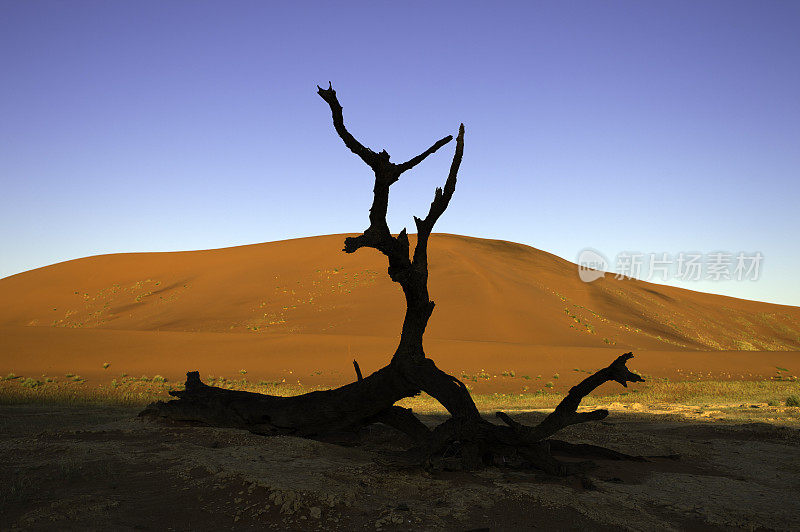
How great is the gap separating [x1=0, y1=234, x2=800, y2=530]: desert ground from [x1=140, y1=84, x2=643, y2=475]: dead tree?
365 millimetres

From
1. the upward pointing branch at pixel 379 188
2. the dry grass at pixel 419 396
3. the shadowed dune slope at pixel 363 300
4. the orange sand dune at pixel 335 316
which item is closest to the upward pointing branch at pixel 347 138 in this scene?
the upward pointing branch at pixel 379 188

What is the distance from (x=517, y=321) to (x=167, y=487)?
111 ft

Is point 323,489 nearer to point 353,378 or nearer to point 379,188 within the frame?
point 379,188

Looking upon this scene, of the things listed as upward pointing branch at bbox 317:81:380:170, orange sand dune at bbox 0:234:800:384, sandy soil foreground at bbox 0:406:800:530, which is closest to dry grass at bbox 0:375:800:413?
orange sand dune at bbox 0:234:800:384

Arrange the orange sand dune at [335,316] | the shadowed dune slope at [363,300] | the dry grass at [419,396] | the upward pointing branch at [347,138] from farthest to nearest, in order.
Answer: the shadowed dune slope at [363,300] → the orange sand dune at [335,316] → the dry grass at [419,396] → the upward pointing branch at [347,138]

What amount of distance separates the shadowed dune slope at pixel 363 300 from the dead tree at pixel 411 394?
24.2 m

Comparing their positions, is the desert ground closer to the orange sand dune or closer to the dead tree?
the orange sand dune

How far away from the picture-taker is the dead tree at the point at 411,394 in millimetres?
6621

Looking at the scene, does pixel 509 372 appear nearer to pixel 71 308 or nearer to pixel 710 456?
pixel 710 456

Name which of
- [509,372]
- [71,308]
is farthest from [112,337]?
[71,308]

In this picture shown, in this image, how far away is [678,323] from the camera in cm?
5081

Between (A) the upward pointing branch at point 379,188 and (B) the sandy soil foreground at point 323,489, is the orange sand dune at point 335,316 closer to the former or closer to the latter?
(B) the sandy soil foreground at point 323,489

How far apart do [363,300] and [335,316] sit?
3.37 meters

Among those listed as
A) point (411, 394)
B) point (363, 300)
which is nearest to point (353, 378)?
point (411, 394)
